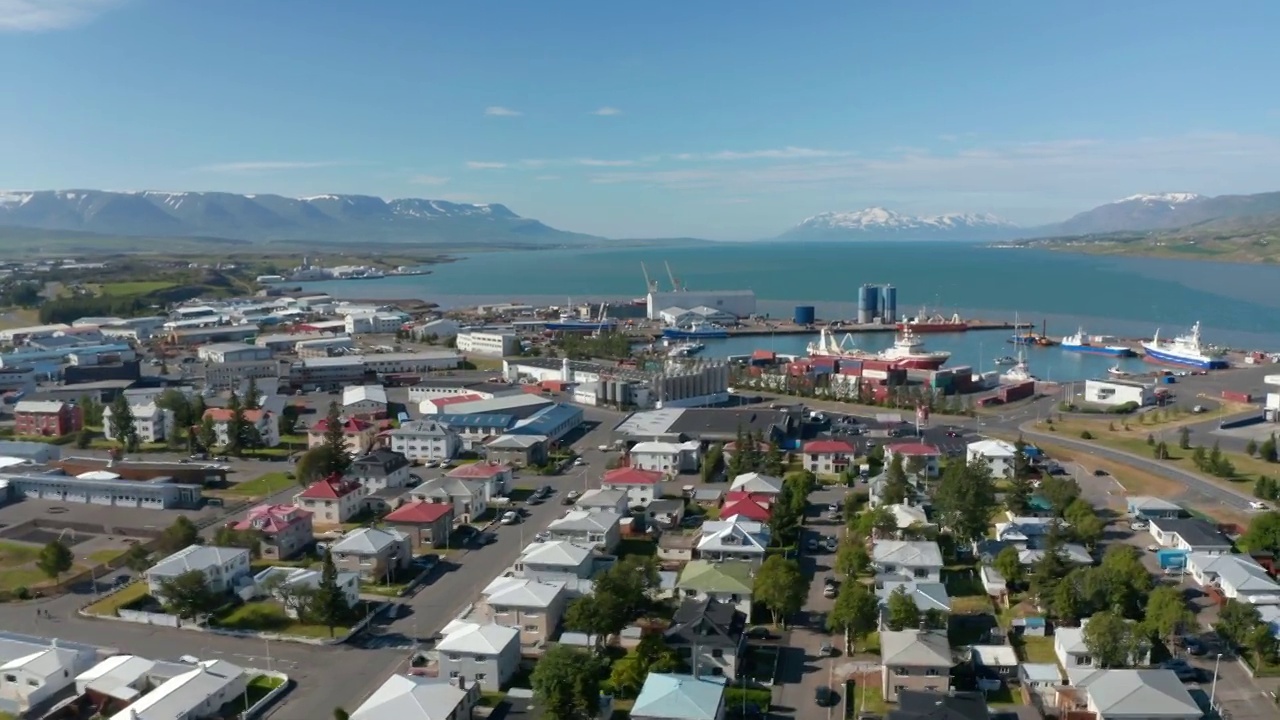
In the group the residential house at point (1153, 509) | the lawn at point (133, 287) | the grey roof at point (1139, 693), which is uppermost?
the lawn at point (133, 287)

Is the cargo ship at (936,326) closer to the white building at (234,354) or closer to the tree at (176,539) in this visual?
the white building at (234,354)

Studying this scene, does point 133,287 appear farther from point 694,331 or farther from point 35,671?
point 35,671

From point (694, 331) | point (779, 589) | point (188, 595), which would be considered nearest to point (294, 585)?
point (188, 595)

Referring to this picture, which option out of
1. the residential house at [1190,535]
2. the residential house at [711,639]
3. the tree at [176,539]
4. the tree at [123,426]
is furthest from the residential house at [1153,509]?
the tree at [123,426]

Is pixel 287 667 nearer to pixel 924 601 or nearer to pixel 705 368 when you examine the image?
pixel 924 601

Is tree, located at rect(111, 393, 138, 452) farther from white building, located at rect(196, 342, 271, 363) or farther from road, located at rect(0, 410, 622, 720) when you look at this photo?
white building, located at rect(196, 342, 271, 363)

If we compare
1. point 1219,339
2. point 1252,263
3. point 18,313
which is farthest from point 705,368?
point 1252,263
